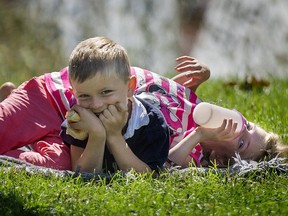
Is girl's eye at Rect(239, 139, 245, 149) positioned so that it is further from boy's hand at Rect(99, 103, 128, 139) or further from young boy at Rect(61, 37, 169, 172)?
boy's hand at Rect(99, 103, 128, 139)

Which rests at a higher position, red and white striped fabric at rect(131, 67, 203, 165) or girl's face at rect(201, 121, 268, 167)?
red and white striped fabric at rect(131, 67, 203, 165)

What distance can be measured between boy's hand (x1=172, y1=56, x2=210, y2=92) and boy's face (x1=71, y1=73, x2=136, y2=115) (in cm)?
105

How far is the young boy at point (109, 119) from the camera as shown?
4645mm

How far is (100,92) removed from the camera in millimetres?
4652

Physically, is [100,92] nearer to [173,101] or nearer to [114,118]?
[114,118]

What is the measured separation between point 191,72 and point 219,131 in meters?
0.75

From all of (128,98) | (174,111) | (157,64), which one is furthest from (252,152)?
(157,64)

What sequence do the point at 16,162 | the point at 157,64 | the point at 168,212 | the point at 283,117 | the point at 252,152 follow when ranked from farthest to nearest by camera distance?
the point at 157,64 < the point at 283,117 < the point at 252,152 < the point at 16,162 < the point at 168,212

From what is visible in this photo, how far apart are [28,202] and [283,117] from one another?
9.33 ft

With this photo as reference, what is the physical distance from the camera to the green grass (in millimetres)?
4043

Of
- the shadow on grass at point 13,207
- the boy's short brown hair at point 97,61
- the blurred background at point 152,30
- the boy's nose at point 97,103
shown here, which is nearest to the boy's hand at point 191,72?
the boy's short brown hair at point 97,61

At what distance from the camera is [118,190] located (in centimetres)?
441

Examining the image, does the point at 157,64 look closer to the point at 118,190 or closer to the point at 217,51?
the point at 217,51

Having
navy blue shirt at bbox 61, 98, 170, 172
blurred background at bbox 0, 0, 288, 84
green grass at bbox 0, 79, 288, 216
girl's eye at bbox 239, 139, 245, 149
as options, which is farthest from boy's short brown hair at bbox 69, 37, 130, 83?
blurred background at bbox 0, 0, 288, 84
